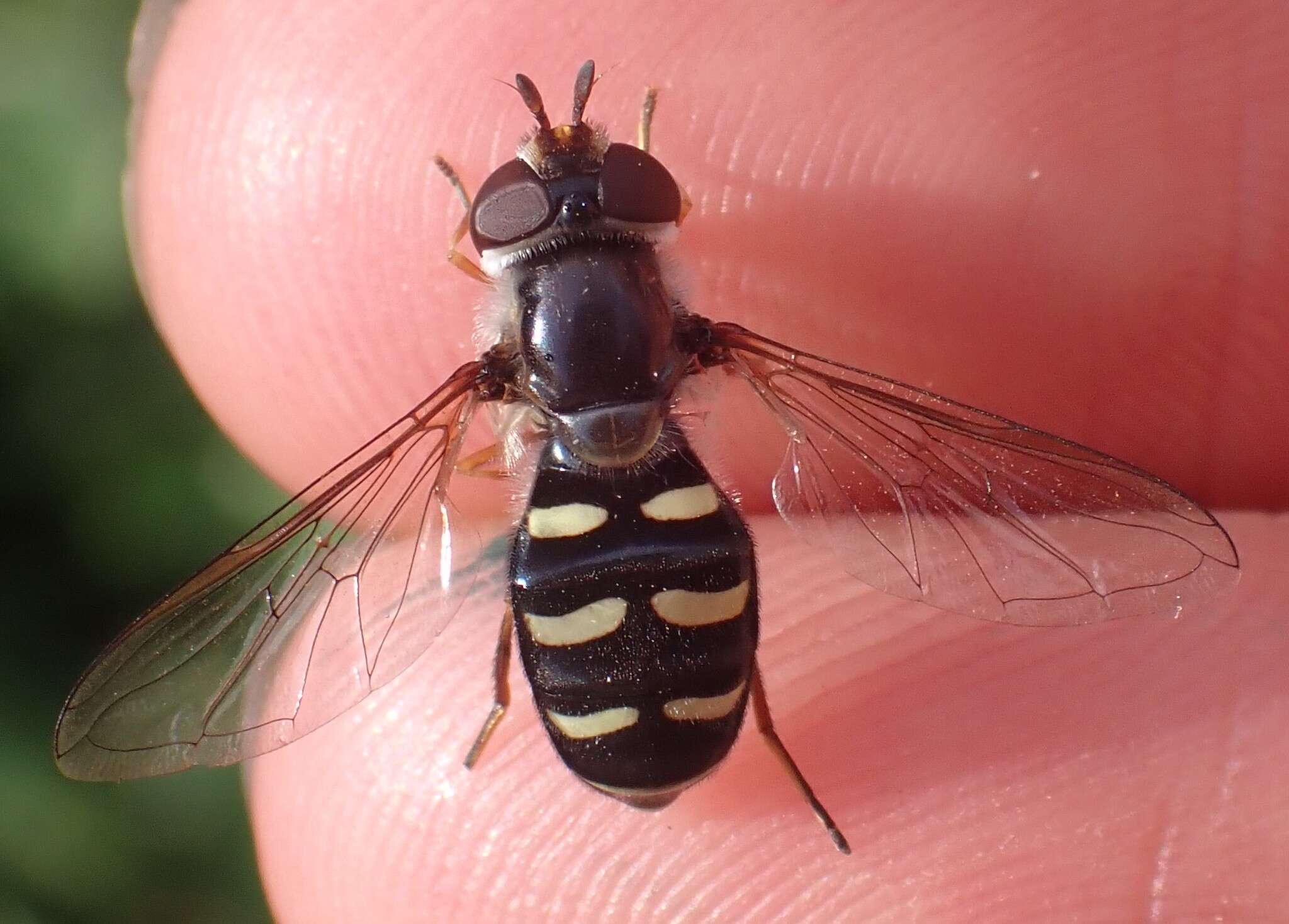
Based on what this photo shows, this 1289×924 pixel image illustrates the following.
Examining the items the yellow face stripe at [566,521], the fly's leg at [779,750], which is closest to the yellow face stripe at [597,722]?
the yellow face stripe at [566,521]

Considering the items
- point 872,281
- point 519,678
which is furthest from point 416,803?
point 872,281

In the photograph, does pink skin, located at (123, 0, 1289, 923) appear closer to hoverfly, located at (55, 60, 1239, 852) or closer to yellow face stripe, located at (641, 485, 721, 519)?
hoverfly, located at (55, 60, 1239, 852)

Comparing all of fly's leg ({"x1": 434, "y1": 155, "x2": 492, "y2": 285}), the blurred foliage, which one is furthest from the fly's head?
the blurred foliage

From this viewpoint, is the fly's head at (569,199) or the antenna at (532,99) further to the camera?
the antenna at (532,99)

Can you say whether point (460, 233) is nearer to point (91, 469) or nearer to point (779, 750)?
point (779, 750)

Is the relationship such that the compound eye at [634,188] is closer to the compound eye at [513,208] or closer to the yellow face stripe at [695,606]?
the compound eye at [513,208]
